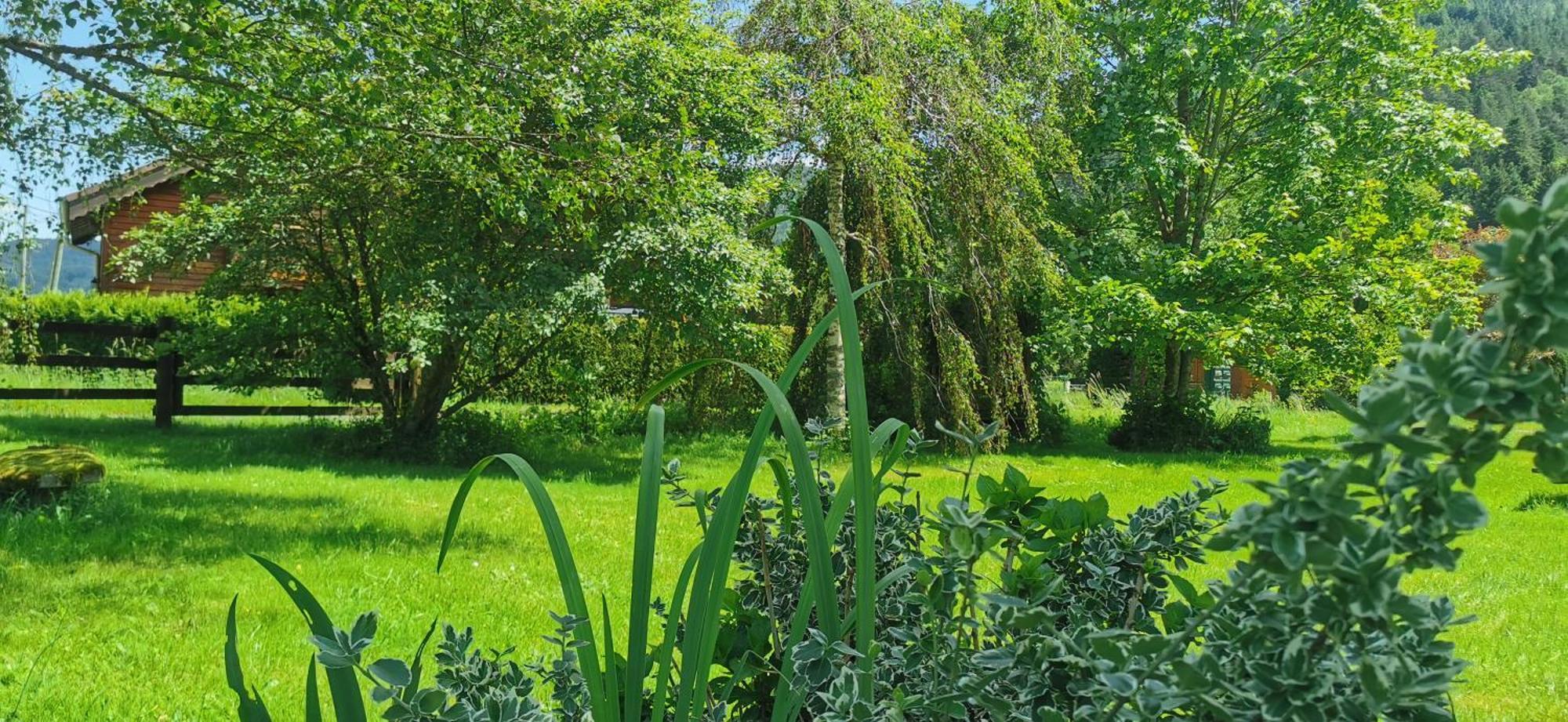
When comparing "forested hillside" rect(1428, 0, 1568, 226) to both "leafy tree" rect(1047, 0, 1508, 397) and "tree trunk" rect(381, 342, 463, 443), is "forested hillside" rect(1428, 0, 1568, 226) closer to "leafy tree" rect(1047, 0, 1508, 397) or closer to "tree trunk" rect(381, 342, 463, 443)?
"leafy tree" rect(1047, 0, 1508, 397)

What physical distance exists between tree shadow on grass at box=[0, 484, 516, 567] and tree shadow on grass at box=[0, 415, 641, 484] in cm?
170

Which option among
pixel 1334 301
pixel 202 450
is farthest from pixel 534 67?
pixel 1334 301

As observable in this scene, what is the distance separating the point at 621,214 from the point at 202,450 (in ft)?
13.8

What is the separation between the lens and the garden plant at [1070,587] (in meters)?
0.57

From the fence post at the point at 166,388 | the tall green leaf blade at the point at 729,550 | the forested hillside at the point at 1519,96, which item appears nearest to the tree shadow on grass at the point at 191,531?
the tall green leaf blade at the point at 729,550

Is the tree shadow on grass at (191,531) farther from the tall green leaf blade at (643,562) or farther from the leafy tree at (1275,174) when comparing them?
the leafy tree at (1275,174)

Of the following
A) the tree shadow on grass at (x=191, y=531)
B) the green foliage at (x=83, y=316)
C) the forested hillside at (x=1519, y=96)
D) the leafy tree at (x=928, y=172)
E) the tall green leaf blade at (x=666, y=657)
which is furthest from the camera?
the forested hillside at (x=1519, y=96)

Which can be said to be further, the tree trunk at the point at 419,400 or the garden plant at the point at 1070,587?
the tree trunk at the point at 419,400

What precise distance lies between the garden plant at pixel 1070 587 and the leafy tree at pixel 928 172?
750 centimetres

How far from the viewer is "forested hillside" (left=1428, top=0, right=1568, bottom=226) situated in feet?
151

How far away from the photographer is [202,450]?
8500mm

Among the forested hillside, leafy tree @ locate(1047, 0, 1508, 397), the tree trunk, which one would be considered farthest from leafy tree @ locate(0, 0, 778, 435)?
the forested hillside

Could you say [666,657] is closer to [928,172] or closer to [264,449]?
[264,449]

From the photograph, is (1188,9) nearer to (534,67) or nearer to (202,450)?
(534,67)
